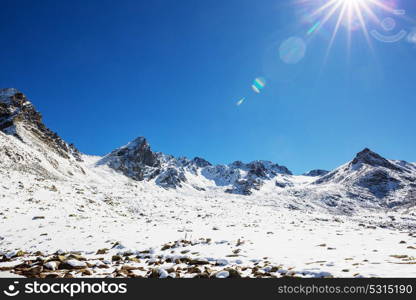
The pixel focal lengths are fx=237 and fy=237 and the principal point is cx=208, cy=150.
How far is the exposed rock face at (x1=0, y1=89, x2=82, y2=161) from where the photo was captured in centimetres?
7711

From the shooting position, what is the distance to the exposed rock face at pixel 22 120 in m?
77.1

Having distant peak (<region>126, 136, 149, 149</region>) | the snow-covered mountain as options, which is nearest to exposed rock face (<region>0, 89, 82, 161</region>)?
the snow-covered mountain

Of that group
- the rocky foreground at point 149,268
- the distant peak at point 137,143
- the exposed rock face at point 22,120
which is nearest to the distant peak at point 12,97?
the exposed rock face at point 22,120

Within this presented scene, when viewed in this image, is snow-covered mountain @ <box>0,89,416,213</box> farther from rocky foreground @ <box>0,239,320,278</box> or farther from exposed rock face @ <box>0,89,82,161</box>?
rocky foreground @ <box>0,239,320,278</box>

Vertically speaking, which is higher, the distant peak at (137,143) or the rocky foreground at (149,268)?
the distant peak at (137,143)

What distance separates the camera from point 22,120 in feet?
288

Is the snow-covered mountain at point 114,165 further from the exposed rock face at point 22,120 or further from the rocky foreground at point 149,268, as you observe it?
the rocky foreground at point 149,268

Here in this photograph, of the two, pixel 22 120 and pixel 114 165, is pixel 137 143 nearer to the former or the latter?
pixel 114 165

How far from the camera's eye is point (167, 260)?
1173 centimetres

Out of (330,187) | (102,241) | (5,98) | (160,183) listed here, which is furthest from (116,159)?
(330,187)

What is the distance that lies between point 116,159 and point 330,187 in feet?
537

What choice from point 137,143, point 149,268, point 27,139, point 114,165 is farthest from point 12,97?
point 149,268

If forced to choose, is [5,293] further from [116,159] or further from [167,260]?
[116,159]

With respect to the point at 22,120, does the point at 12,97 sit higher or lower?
higher
